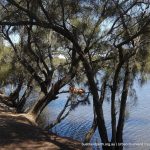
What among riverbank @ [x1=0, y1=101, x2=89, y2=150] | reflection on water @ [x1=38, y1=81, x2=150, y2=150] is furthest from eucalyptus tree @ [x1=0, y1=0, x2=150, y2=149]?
reflection on water @ [x1=38, y1=81, x2=150, y2=150]

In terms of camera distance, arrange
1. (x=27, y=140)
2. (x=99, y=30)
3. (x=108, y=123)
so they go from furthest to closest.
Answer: (x=108, y=123), (x=99, y=30), (x=27, y=140)

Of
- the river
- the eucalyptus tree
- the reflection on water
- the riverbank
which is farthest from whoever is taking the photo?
the reflection on water

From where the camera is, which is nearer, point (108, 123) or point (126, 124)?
point (108, 123)

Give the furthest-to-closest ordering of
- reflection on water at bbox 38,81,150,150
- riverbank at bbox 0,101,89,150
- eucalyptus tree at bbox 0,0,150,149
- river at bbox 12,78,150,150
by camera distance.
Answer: reflection on water at bbox 38,81,150,150 → river at bbox 12,78,150,150 → eucalyptus tree at bbox 0,0,150,149 → riverbank at bbox 0,101,89,150

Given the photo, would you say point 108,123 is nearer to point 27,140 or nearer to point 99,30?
point 99,30

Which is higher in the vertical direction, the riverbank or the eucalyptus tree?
the eucalyptus tree

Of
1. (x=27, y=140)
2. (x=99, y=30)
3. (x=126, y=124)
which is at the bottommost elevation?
(x=27, y=140)

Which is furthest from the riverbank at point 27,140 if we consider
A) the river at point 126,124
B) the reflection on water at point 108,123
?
the reflection on water at point 108,123

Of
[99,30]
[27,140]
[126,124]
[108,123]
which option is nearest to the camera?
[27,140]

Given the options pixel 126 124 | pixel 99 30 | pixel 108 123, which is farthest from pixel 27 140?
pixel 126 124

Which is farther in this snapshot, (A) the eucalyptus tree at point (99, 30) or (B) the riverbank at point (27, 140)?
(A) the eucalyptus tree at point (99, 30)

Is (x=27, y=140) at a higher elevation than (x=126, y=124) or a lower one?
lower

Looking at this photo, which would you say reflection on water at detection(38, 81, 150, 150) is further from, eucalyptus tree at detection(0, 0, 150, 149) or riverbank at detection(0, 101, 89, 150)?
riverbank at detection(0, 101, 89, 150)

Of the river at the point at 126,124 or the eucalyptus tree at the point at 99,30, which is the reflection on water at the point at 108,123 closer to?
the river at the point at 126,124
